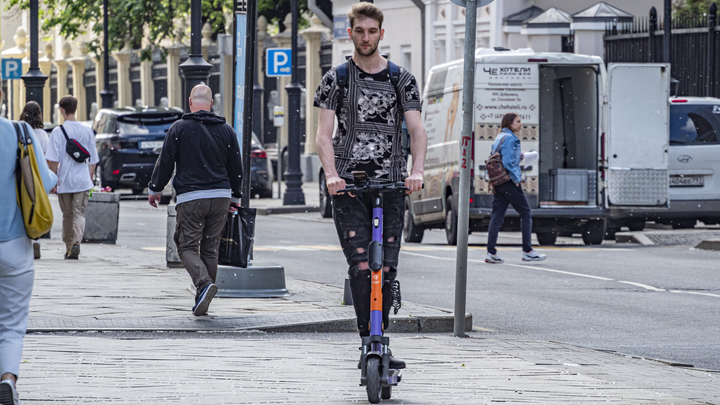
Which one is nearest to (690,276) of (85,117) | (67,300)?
(67,300)

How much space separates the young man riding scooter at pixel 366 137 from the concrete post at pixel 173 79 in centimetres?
4395

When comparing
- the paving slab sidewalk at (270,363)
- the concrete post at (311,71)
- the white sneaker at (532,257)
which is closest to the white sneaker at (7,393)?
the paving slab sidewalk at (270,363)

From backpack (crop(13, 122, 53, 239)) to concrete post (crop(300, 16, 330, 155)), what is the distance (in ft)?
118

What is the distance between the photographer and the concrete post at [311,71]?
4209cm

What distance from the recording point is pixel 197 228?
9.59 meters

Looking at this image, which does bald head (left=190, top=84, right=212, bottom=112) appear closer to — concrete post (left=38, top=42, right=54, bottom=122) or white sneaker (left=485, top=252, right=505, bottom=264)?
white sneaker (left=485, top=252, right=505, bottom=264)

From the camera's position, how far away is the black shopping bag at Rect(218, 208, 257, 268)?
393 inches

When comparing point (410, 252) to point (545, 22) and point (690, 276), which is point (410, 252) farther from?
point (545, 22)

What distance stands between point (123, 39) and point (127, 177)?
22.0 meters

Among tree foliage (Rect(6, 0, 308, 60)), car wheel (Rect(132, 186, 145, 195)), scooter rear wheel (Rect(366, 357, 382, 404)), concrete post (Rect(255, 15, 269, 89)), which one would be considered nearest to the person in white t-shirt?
scooter rear wheel (Rect(366, 357, 382, 404))

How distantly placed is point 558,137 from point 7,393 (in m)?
15.2

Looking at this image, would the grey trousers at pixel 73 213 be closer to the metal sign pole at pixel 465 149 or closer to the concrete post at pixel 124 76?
the metal sign pole at pixel 465 149

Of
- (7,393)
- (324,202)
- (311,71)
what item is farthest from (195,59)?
(311,71)

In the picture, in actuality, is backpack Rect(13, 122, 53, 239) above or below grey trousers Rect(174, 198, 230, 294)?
above
